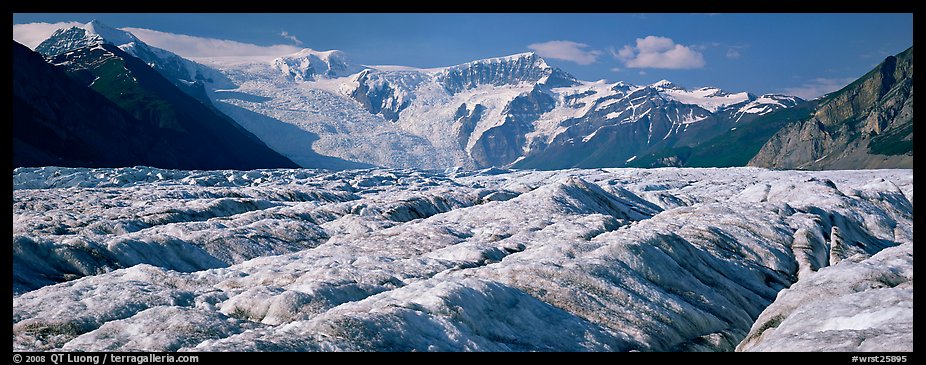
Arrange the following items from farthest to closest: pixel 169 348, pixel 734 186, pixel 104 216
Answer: pixel 734 186 → pixel 104 216 → pixel 169 348

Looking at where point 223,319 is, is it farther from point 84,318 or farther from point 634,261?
point 634,261

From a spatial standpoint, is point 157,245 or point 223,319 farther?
point 157,245

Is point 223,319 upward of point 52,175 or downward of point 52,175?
downward
